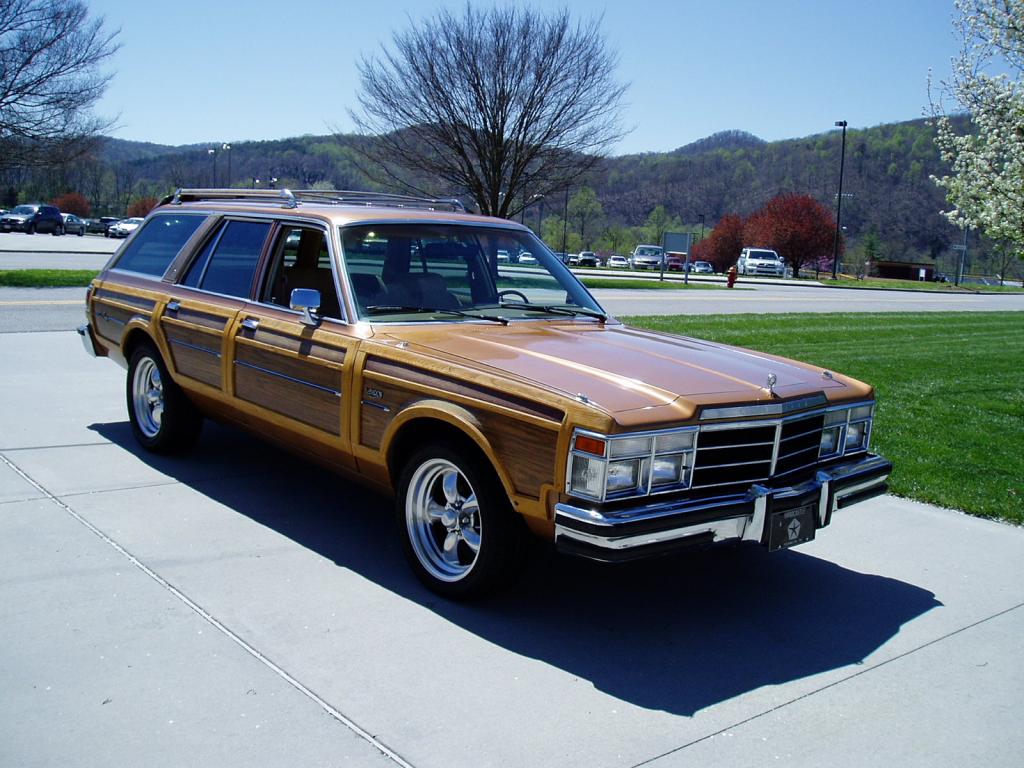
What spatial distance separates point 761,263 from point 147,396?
56.5 meters

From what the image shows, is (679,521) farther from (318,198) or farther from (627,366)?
(318,198)

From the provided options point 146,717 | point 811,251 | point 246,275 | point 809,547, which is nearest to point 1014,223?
point 809,547

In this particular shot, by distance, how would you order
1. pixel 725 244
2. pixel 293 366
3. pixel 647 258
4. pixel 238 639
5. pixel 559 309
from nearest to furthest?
pixel 238 639 < pixel 293 366 < pixel 559 309 < pixel 647 258 < pixel 725 244

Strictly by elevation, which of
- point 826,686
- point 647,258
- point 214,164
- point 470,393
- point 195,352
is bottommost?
point 826,686

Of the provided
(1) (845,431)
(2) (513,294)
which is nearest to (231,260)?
(2) (513,294)

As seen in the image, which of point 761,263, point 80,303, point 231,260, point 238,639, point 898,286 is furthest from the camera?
point 761,263

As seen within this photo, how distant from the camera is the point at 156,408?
22.0 ft

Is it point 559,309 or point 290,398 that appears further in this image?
point 559,309

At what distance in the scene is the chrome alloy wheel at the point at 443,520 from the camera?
438cm

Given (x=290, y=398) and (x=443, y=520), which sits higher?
(x=290, y=398)

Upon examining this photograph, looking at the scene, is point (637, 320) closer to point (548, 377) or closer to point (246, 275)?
point (246, 275)

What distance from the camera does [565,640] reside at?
13.4 feet

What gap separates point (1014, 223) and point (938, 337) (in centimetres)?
883

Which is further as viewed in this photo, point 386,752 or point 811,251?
point 811,251
